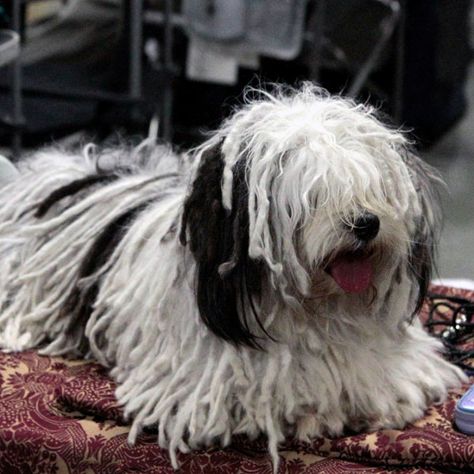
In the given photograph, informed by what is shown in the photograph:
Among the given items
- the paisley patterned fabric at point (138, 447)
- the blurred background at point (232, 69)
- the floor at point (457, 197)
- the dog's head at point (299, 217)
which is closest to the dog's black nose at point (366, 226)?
the dog's head at point (299, 217)

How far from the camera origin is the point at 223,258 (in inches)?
61.8

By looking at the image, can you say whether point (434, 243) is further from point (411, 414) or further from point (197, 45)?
point (197, 45)

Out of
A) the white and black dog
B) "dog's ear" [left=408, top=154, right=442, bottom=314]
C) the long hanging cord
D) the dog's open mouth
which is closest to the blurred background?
the long hanging cord

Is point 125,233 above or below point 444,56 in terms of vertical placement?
above

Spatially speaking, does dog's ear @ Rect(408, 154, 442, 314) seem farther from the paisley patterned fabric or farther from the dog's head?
the paisley patterned fabric

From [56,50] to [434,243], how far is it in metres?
3.43

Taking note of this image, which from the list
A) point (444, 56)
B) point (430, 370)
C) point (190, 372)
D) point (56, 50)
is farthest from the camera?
point (56, 50)

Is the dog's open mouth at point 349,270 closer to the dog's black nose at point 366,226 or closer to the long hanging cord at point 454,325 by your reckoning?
the dog's black nose at point 366,226

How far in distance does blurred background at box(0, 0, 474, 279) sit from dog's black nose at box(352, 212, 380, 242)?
1734 mm

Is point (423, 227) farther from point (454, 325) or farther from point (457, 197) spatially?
point (457, 197)

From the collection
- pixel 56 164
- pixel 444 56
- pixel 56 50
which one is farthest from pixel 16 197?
pixel 56 50

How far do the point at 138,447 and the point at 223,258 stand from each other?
31 centimetres

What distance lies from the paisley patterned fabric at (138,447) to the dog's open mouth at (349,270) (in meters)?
0.25

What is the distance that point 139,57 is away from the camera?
3.72 metres
